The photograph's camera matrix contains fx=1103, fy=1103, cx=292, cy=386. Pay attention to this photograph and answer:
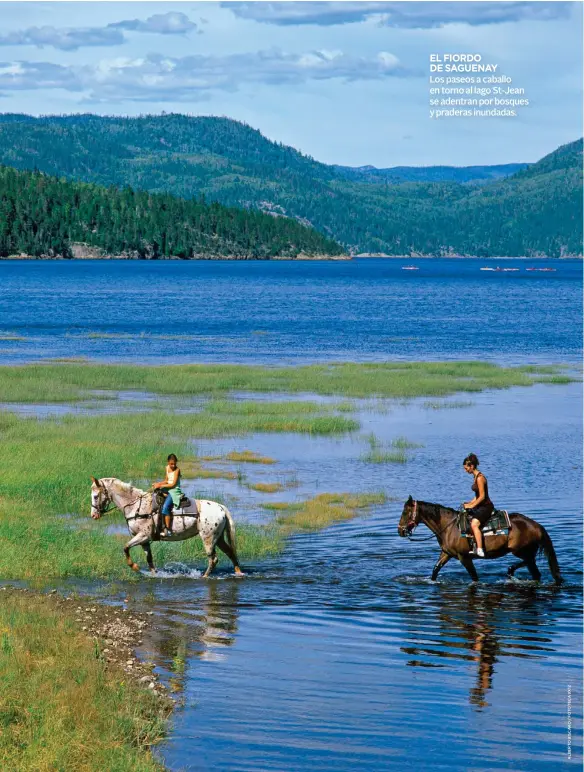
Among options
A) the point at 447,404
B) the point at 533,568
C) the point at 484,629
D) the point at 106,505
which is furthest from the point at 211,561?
the point at 447,404

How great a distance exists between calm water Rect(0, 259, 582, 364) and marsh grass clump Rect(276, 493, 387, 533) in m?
37.9

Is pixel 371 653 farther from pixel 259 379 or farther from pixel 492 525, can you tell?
pixel 259 379

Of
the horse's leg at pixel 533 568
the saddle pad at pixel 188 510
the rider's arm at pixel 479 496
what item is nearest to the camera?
the rider's arm at pixel 479 496

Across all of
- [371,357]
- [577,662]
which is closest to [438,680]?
[577,662]

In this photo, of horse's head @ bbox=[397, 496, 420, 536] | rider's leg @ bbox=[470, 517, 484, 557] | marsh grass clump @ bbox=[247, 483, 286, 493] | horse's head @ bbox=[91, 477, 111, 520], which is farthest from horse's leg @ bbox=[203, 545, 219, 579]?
marsh grass clump @ bbox=[247, 483, 286, 493]

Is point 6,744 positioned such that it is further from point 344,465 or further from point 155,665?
point 344,465

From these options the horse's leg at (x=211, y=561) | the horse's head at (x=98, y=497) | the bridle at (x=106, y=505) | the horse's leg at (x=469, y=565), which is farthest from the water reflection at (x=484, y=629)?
the horse's head at (x=98, y=497)

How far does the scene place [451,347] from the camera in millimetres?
80875

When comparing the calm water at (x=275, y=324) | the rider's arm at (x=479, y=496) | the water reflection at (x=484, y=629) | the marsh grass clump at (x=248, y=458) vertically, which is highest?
the calm water at (x=275, y=324)

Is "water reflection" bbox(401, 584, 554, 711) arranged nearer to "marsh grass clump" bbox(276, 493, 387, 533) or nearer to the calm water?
"marsh grass clump" bbox(276, 493, 387, 533)

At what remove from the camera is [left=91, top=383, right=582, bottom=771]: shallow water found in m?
12.6

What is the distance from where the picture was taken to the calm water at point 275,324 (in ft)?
242

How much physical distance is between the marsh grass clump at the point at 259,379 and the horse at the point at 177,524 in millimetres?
23834

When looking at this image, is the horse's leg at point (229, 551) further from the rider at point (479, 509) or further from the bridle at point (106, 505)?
the rider at point (479, 509)
